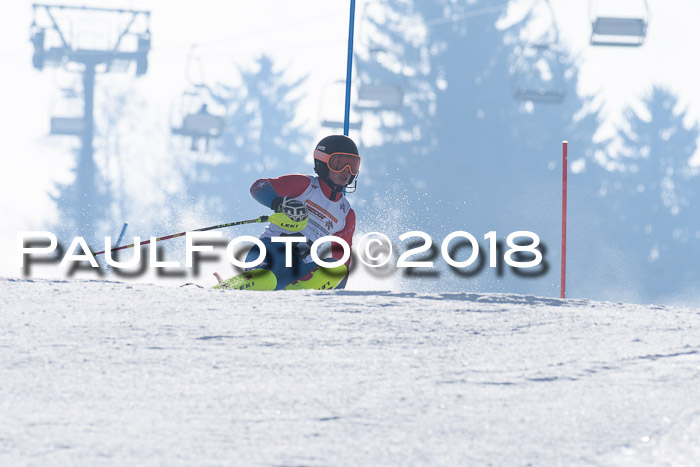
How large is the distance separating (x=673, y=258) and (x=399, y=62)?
13815mm

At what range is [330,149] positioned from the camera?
9.15m

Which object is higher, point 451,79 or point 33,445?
point 451,79

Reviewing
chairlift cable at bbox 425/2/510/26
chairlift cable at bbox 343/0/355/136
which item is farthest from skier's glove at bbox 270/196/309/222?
chairlift cable at bbox 425/2/510/26

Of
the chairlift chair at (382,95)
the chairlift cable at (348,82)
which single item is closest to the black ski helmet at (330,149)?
the chairlift cable at (348,82)

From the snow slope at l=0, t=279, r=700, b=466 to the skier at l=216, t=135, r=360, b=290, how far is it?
222cm

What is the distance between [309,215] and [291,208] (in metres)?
0.30

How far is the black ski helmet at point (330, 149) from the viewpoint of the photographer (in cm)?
915

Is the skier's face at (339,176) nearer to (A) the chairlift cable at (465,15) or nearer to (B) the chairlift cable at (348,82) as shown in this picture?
(B) the chairlift cable at (348,82)

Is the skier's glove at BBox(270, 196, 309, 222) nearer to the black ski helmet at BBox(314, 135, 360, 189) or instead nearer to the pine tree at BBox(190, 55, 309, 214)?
the black ski helmet at BBox(314, 135, 360, 189)

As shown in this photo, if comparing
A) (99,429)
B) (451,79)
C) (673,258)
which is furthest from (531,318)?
(673,258)

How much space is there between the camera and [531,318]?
6082 mm

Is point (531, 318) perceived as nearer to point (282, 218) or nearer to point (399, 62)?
point (282, 218)

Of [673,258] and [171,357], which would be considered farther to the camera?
[673,258]

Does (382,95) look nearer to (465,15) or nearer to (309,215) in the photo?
(465,15)
